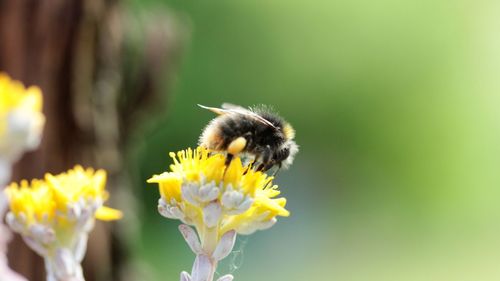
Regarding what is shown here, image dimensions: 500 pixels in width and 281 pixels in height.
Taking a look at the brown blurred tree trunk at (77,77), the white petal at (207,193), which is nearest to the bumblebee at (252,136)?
the white petal at (207,193)

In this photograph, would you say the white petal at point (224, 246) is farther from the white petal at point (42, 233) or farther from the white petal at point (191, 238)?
the white petal at point (42, 233)

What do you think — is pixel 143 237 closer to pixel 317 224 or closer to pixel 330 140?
pixel 317 224

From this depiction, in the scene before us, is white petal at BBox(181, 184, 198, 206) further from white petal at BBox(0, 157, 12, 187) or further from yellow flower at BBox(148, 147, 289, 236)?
white petal at BBox(0, 157, 12, 187)

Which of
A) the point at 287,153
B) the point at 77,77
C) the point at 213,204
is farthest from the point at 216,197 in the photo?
the point at 77,77

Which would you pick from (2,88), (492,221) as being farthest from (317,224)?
(2,88)

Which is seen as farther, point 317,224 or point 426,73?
point 426,73

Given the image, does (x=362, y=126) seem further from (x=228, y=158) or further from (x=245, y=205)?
(x=245, y=205)
